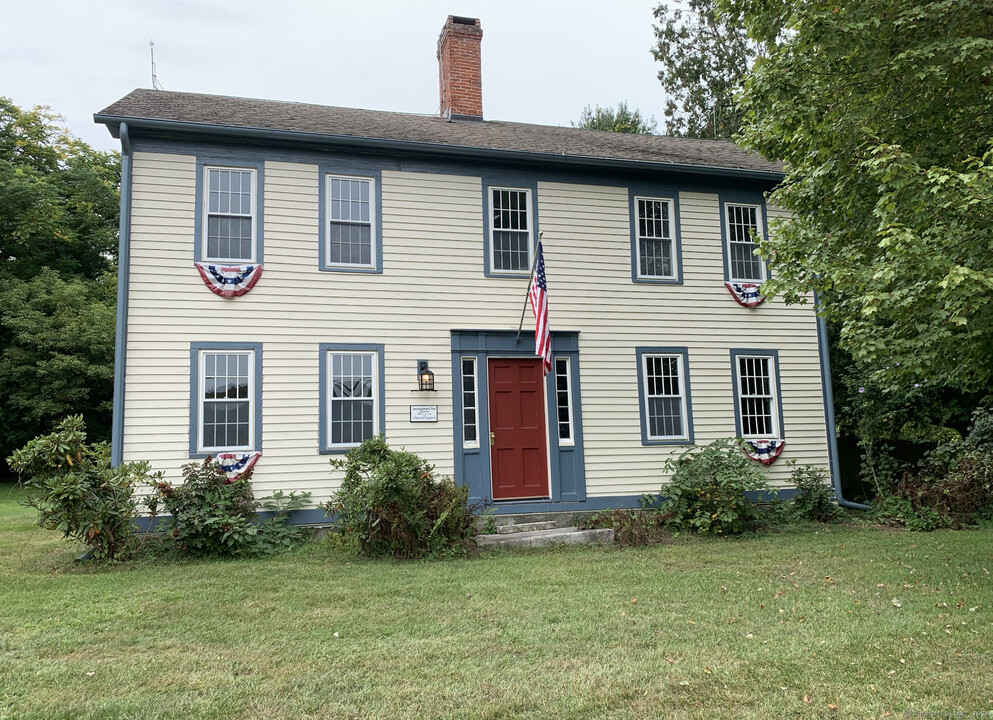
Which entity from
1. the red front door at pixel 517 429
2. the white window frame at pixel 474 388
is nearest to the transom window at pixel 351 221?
the white window frame at pixel 474 388

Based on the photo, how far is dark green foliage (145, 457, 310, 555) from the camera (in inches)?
348

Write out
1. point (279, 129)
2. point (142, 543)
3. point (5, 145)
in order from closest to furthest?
point (142, 543)
point (279, 129)
point (5, 145)

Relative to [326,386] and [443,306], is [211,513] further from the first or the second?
[443,306]

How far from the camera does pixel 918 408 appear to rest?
44.9ft

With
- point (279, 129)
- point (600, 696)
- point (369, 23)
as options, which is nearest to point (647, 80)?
point (369, 23)

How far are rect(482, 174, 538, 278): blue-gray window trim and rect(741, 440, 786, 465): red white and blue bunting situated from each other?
15.4ft

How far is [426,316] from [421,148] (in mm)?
2533

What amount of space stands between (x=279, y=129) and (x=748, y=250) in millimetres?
7979

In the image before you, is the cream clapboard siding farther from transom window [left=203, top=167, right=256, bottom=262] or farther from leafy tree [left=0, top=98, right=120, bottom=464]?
leafy tree [left=0, top=98, right=120, bottom=464]

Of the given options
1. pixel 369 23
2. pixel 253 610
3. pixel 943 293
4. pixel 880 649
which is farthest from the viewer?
pixel 369 23

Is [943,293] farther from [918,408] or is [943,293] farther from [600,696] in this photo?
[918,408]

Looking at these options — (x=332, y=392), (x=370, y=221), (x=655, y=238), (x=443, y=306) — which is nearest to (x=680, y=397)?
(x=655, y=238)

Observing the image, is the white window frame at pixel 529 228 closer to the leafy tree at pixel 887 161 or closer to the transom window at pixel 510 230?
the transom window at pixel 510 230

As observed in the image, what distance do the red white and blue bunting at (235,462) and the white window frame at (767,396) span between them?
769 cm
